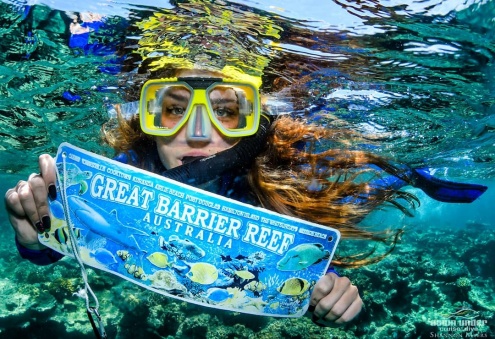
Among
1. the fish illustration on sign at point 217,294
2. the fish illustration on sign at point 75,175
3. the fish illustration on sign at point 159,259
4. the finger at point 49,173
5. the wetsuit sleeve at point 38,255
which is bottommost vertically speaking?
the wetsuit sleeve at point 38,255

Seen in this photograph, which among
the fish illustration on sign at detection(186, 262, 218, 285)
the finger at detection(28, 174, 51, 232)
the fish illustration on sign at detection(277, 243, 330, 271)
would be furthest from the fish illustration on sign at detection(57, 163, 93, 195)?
the fish illustration on sign at detection(277, 243, 330, 271)

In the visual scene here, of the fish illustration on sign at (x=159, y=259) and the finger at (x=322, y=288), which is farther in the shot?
the finger at (x=322, y=288)

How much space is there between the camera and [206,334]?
30.8 feet

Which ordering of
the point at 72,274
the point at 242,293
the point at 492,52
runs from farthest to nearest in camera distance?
the point at 72,274
the point at 492,52
the point at 242,293

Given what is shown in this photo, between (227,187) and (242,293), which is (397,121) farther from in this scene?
(242,293)

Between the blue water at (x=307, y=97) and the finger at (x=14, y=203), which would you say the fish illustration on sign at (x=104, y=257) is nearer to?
the finger at (x=14, y=203)

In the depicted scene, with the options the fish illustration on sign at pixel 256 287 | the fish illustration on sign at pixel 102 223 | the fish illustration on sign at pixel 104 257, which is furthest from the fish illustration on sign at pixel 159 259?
the fish illustration on sign at pixel 256 287

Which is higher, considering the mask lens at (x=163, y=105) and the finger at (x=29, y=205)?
the mask lens at (x=163, y=105)

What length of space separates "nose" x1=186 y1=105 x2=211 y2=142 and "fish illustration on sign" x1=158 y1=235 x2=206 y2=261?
4.60 ft

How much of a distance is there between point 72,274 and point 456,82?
12512mm

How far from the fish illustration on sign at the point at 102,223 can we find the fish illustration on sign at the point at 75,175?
0.39 ft

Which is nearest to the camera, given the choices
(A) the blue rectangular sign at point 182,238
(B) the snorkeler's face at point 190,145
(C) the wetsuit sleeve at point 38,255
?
(A) the blue rectangular sign at point 182,238

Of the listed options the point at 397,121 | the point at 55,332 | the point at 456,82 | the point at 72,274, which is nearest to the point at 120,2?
the point at 456,82

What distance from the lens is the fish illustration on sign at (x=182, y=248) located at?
280cm
